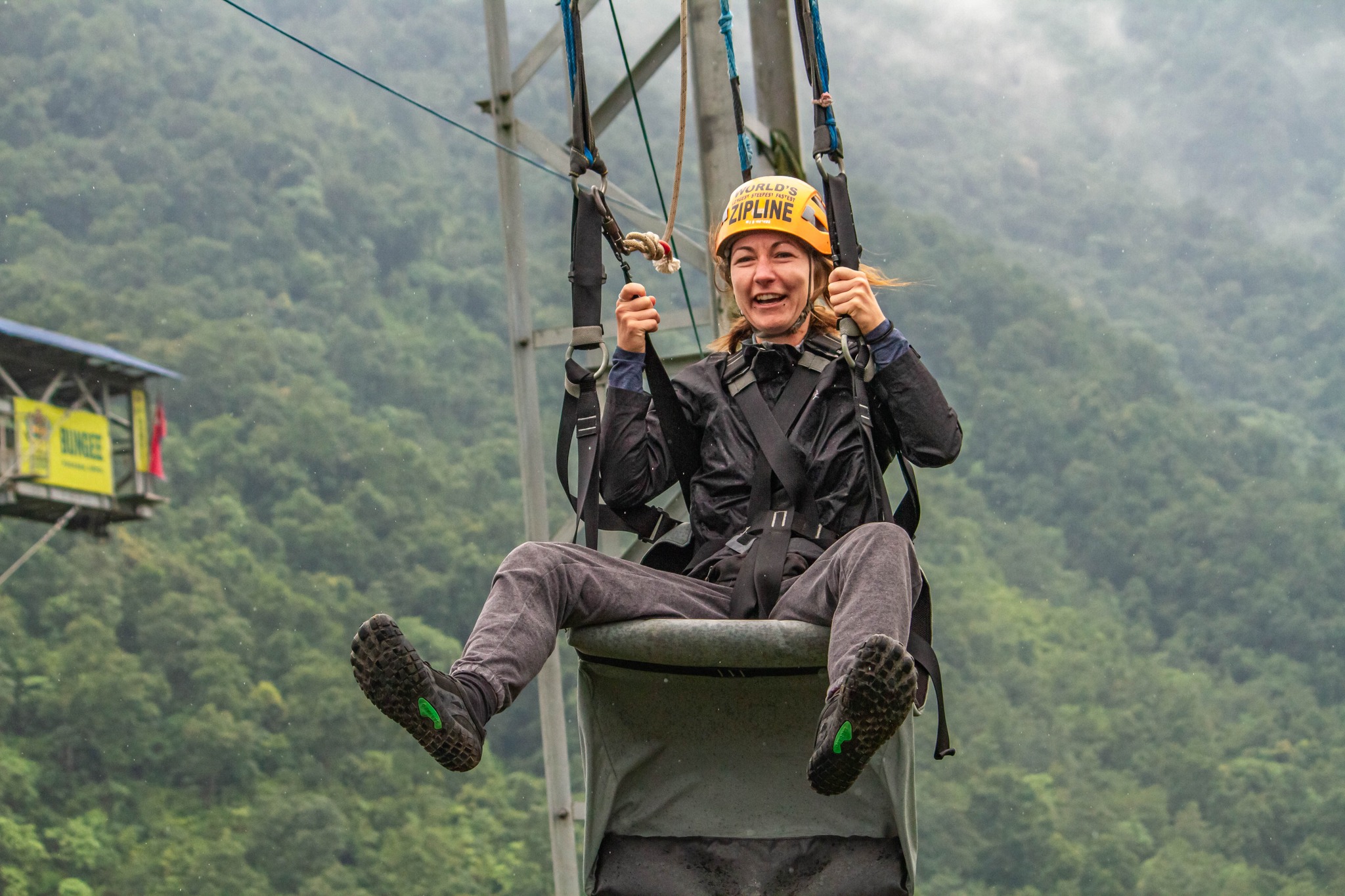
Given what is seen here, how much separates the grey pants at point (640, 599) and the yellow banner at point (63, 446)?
1562 centimetres

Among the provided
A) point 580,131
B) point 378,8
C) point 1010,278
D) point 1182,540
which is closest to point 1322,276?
point 1010,278

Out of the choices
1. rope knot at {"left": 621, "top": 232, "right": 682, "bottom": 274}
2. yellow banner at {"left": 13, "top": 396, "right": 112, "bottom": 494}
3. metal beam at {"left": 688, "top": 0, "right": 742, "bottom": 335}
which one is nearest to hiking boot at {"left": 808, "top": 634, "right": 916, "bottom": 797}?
rope knot at {"left": 621, "top": 232, "right": 682, "bottom": 274}

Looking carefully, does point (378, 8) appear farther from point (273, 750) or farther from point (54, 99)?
point (273, 750)

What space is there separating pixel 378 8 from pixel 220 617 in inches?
1149

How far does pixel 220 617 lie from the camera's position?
32281 millimetres

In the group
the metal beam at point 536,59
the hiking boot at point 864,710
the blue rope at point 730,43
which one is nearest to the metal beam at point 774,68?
the metal beam at point 536,59

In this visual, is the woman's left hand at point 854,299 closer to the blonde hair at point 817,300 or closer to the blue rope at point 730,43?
the blonde hair at point 817,300

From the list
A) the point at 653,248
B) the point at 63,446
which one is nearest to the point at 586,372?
the point at 653,248

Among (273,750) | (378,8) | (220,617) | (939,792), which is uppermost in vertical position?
(378,8)

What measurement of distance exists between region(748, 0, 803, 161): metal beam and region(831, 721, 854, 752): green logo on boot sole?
2.60 m

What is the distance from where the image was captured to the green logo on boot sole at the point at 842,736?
2043 mm

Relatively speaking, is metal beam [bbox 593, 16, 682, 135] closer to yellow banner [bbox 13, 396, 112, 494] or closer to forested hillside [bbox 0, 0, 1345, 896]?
yellow banner [bbox 13, 396, 112, 494]

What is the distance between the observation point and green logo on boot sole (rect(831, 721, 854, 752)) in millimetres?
2043

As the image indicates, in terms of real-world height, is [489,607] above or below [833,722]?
above
